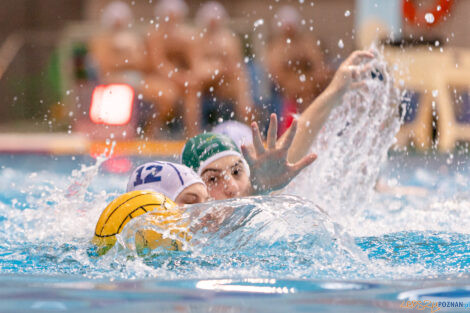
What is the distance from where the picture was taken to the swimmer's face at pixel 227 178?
3.07 metres

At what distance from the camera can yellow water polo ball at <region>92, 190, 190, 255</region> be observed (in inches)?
98.6

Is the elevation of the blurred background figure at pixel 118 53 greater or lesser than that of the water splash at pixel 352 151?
greater

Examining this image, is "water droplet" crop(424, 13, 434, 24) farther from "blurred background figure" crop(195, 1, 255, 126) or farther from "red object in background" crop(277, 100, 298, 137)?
Answer: "blurred background figure" crop(195, 1, 255, 126)

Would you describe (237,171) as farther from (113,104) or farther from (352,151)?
(113,104)

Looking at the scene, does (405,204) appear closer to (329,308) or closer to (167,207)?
(167,207)

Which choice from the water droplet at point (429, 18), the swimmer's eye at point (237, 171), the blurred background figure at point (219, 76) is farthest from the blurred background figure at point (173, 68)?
the swimmer's eye at point (237, 171)

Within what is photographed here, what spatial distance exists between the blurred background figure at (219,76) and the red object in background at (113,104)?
0.89 metres

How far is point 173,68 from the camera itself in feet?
27.7

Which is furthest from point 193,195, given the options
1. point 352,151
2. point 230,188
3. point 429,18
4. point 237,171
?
point 429,18

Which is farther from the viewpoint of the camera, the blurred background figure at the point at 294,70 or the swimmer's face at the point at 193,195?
the blurred background figure at the point at 294,70

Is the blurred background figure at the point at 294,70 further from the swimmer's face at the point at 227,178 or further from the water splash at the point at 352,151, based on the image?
the swimmer's face at the point at 227,178

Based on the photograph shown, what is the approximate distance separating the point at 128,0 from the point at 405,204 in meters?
7.72

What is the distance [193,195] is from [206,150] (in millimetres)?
436

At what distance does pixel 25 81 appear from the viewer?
1044 centimetres
